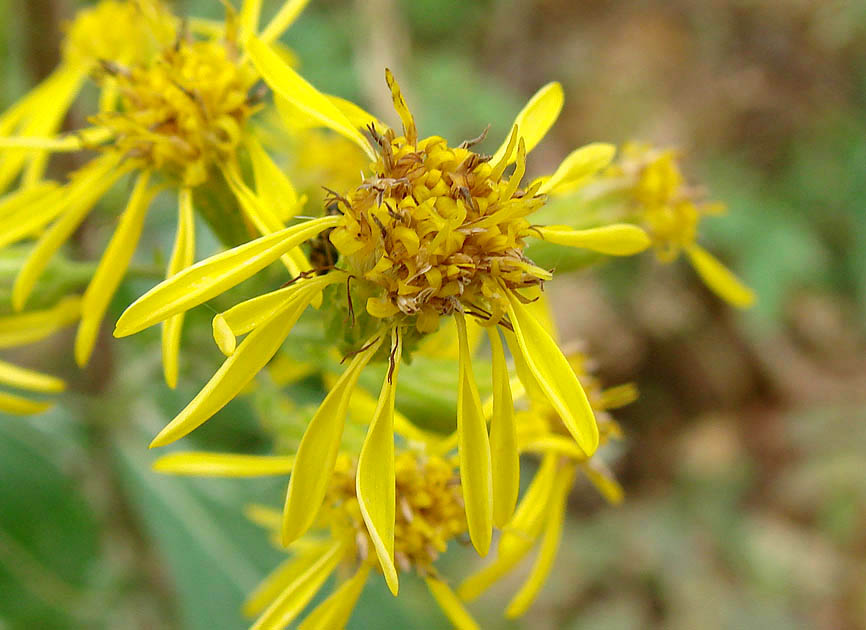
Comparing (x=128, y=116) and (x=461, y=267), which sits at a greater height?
(x=128, y=116)

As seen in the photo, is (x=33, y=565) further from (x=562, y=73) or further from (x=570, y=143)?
(x=562, y=73)

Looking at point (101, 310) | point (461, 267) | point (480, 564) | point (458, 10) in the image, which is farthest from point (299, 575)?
point (458, 10)

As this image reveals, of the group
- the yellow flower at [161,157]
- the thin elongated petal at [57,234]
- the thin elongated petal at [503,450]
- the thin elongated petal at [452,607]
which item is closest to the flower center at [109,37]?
the yellow flower at [161,157]

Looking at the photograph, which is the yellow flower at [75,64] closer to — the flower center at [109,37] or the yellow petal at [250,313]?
the flower center at [109,37]

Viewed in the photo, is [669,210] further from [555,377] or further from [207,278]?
[207,278]

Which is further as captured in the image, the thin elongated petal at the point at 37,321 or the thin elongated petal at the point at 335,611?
the thin elongated petal at the point at 37,321
